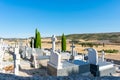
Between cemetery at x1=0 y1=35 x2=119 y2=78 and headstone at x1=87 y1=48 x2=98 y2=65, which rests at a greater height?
headstone at x1=87 y1=48 x2=98 y2=65

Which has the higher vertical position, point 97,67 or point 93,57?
point 93,57

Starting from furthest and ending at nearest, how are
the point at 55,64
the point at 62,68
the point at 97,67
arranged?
the point at 97,67
the point at 55,64
the point at 62,68

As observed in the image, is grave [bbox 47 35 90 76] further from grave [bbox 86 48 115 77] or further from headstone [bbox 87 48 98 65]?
headstone [bbox 87 48 98 65]

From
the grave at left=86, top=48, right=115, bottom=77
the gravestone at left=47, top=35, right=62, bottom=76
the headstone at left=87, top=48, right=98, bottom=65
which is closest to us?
the gravestone at left=47, top=35, right=62, bottom=76

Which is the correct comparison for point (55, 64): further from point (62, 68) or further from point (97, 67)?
point (97, 67)

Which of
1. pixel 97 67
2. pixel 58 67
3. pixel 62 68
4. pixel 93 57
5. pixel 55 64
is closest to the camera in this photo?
pixel 58 67

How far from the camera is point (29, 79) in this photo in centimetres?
636

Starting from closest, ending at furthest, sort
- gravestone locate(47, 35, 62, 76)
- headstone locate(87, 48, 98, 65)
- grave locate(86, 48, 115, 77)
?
gravestone locate(47, 35, 62, 76) < grave locate(86, 48, 115, 77) < headstone locate(87, 48, 98, 65)

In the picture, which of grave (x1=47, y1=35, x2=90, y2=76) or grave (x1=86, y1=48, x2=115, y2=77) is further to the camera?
grave (x1=86, y1=48, x2=115, y2=77)

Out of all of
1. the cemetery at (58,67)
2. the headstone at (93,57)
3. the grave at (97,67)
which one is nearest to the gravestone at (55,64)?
the cemetery at (58,67)

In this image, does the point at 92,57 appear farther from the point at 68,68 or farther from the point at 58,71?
the point at 58,71

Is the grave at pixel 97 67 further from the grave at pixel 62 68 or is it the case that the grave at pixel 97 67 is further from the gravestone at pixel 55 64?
the gravestone at pixel 55 64

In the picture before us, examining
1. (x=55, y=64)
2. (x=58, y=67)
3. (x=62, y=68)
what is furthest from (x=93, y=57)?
(x=58, y=67)

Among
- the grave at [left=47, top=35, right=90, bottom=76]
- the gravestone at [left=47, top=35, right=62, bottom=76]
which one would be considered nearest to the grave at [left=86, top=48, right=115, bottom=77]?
the grave at [left=47, top=35, right=90, bottom=76]
